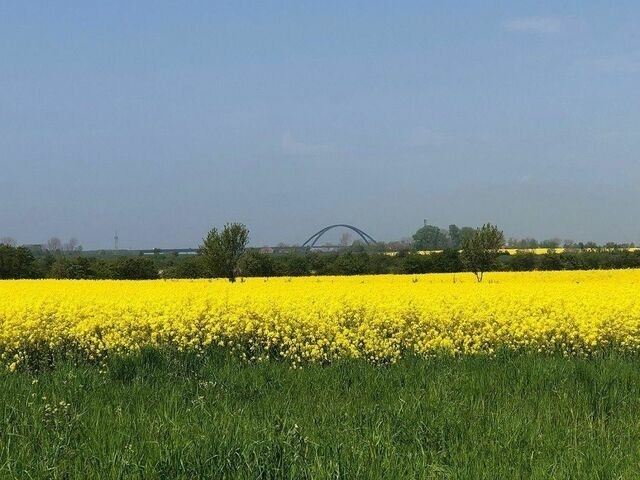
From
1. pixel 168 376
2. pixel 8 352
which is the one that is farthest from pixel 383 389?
pixel 8 352

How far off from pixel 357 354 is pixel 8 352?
6.29 metres

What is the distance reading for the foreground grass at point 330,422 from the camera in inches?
164

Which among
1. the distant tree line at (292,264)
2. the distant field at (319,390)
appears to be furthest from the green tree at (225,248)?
the distant field at (319,390)

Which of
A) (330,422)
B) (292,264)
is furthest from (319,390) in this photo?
(292,264)

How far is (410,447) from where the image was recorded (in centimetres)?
483

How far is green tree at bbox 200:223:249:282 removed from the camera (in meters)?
39.9

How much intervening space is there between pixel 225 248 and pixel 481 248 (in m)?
17.5

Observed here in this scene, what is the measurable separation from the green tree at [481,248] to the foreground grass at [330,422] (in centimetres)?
3621

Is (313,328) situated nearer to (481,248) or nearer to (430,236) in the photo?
(481,248)

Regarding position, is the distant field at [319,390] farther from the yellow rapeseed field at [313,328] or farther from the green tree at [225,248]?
the green tree at [225,248]

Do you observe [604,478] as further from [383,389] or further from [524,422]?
[383,389]

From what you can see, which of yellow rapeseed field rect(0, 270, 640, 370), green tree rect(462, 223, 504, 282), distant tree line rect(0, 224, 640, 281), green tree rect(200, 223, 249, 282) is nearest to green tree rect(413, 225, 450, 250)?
distant tree line rect(0, 224, 640, 281)

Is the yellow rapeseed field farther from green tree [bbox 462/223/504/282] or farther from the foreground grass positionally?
green tree [bbox 462/223/504/282]

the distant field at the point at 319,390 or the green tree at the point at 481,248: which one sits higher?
the green tree at the point at 481,248
